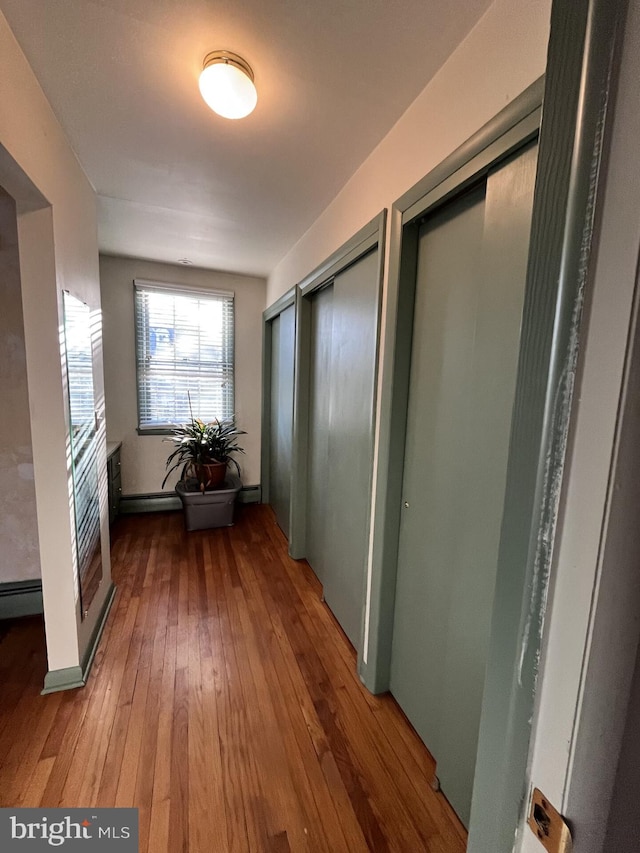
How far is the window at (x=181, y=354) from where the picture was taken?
3440mm

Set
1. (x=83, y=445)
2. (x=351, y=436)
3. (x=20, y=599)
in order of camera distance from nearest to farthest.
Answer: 1. (x=83, y=445)
2. (x=351, y=436)
3. (x=20, y=599)

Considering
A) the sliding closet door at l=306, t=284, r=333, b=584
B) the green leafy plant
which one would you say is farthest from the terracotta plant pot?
the sliding closet door at l=306, t=284, r=333, b=584

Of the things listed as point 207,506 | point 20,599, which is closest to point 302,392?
point 207,506

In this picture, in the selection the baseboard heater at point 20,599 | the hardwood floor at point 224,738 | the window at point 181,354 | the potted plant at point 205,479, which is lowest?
the hardwood floor at point 224,738

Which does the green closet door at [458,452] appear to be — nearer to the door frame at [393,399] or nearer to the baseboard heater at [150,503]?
the door frame at [393,399]

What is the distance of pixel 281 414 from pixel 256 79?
2.34m

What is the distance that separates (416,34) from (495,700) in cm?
164

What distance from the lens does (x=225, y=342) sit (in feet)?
12.2

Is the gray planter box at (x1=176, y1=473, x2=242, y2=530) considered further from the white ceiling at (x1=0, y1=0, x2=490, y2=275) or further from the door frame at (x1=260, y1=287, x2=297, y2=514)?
the white ceiling at (x1=0, y1=0, x2=490, y2=275)

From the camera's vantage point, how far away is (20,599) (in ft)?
6.77

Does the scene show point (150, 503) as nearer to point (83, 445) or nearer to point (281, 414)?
point (281, 414)

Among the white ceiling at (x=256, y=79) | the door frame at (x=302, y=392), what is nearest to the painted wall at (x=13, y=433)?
the white ceiling at (x=256, y=79)

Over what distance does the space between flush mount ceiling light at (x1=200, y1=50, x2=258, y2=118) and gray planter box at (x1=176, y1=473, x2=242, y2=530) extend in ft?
8.99

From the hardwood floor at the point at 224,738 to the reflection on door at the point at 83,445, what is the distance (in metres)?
0.42
